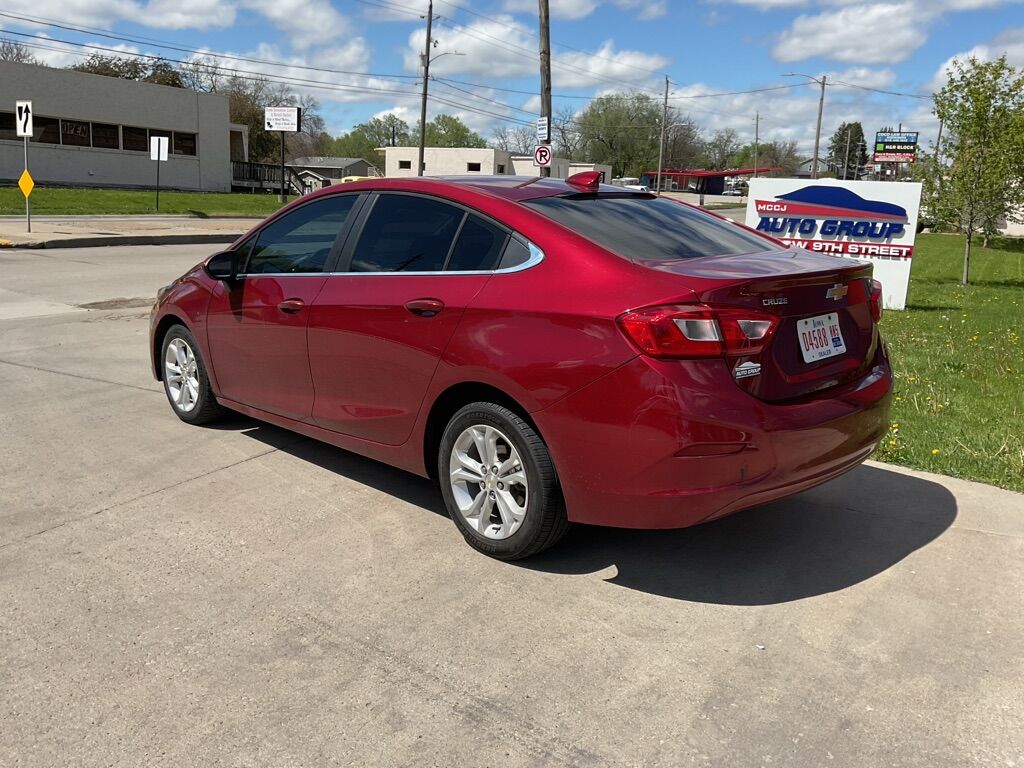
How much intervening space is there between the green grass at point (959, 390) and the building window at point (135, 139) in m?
39.9

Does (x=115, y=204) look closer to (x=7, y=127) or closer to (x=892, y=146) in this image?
(x=7, y=127)

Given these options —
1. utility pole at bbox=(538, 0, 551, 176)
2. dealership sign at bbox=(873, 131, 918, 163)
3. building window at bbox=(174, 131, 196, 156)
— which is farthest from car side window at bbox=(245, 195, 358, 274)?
dealership sign at bbox=(873, 131, 918, 163)

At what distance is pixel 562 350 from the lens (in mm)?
3328

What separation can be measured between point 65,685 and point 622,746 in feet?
5.87

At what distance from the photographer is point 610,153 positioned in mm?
106188

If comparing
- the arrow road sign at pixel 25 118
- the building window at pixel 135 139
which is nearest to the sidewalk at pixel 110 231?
the arrow road sign at pixel 25 118

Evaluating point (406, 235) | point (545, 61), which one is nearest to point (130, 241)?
point (545, 61)

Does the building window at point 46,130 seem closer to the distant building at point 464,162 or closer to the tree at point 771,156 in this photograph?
the distant building at point 464,162

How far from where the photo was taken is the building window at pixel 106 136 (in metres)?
41.7

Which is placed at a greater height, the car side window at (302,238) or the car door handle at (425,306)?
the car side window at (302,238)

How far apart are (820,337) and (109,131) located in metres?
45.7

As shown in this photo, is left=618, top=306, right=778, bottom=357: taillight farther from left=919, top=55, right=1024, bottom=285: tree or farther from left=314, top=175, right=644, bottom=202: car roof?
left=919, top=55, right=1024, bottom=285: tree

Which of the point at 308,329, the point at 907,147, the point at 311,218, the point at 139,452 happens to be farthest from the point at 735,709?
the point at 907,147

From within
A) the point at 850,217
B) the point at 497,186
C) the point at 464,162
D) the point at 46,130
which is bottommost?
the point at 497,186
